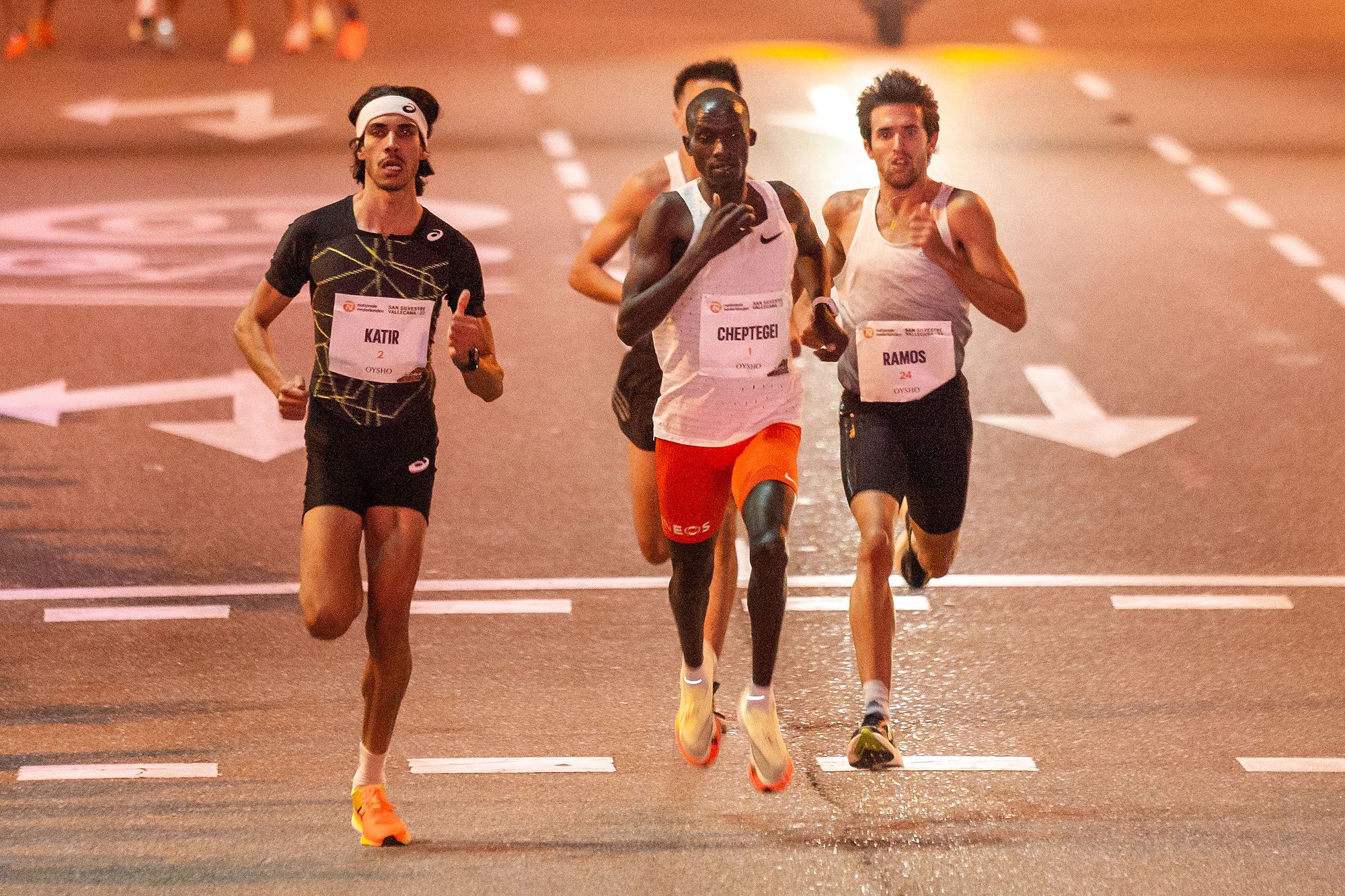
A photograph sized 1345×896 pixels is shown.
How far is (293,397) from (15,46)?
16888 mm

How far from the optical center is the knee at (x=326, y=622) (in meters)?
6.96

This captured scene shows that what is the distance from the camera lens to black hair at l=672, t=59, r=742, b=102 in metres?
8.10

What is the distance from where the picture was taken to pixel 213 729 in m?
8.30

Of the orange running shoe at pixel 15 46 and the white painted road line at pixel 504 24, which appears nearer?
the orange running shoe at pixel 15 46

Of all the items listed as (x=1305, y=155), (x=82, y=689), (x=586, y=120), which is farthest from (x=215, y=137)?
(x=82, y=689)

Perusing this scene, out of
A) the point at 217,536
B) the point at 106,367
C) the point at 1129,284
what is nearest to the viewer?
the point at 217,536

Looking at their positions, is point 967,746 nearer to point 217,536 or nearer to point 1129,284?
point 217,536

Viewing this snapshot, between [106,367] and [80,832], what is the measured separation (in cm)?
651

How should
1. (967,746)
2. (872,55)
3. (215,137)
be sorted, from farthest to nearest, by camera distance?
1. (872,55)
2. (215,137)
3. (967,746)

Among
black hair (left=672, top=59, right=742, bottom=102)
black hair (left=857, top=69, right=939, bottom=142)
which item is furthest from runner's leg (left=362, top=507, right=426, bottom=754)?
black hair (left=857, top=69, right=939, bottom=142)

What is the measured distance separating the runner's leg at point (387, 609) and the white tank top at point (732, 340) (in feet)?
3.35

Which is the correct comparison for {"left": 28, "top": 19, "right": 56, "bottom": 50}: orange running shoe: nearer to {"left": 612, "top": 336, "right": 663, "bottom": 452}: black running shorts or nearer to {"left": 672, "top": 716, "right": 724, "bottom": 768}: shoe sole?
{"left": 612, "top": 336, "right": 663, "bottom": 452}: black running shorts

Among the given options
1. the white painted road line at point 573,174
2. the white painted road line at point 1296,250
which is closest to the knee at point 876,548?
the white painted road line at point 1296,250

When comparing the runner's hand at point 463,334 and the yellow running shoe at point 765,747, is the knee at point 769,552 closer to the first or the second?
the yellow running shoe at point 765,747
